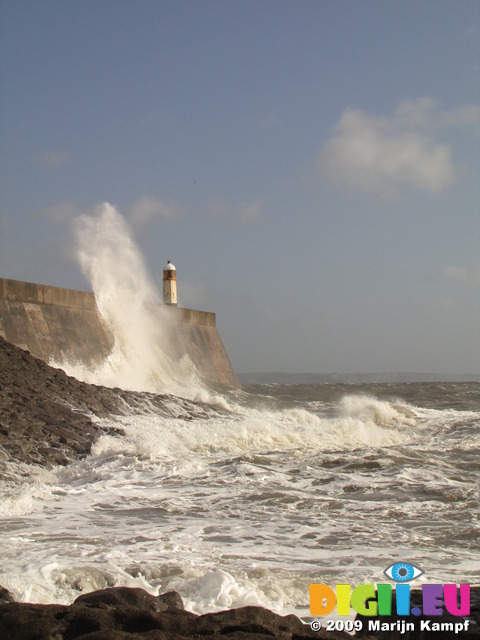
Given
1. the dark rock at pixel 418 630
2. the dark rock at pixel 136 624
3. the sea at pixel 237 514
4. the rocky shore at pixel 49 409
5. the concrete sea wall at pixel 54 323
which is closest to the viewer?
the dark rock at pixel 136 624

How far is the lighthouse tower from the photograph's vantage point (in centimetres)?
2014

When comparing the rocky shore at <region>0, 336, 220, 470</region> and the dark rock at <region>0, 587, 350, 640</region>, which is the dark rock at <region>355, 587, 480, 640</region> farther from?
the rocky shore at <region>0, 336, 220, 470</region>

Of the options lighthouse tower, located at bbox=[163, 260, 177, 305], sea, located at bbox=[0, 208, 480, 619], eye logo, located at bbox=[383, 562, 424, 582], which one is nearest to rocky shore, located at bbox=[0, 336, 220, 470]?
sea, located at bbox=[0, 208, 480, 619]

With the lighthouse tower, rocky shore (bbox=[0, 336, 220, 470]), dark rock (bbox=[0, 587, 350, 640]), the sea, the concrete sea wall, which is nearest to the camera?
dark rock (bbox=[0, 587, 350, 640])

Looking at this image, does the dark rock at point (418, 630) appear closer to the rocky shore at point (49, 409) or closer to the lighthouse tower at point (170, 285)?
the rocky shore at point (49, 409)

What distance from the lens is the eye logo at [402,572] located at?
3.32 metres

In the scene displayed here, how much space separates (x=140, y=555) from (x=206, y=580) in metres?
0.64

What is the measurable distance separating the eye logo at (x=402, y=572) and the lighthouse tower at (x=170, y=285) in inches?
666

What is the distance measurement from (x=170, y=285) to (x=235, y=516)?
15815mm

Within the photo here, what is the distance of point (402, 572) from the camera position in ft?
11.2

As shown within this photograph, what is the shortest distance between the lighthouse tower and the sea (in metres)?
10.6

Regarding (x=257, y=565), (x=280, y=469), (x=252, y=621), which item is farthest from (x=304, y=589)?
(x=280, y=469)

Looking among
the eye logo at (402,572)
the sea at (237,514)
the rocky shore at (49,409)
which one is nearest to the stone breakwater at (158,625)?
the sea at (237,514)

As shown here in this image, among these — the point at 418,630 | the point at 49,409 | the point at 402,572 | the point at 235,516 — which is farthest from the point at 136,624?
the point at 49,409
